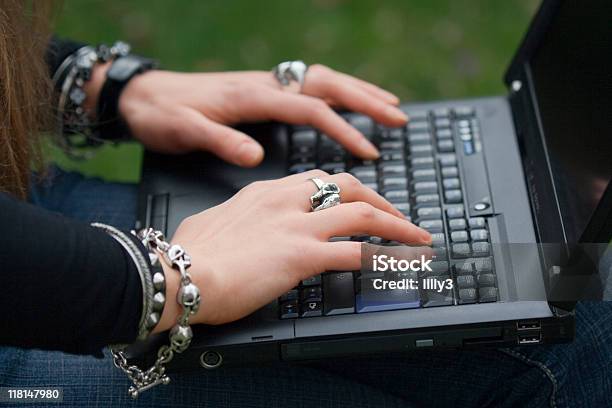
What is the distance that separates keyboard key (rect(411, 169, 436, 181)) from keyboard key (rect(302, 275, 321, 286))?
27 centimetres

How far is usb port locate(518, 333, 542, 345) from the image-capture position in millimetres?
1071

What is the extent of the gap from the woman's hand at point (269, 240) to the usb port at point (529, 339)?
174 mm

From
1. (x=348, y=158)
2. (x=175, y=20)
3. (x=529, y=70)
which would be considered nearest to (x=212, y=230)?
(x=348, y=158)

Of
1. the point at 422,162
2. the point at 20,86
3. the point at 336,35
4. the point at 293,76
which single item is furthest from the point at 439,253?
the point at 336,35

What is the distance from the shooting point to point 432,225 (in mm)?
1222

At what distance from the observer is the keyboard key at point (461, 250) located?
3.79 ft

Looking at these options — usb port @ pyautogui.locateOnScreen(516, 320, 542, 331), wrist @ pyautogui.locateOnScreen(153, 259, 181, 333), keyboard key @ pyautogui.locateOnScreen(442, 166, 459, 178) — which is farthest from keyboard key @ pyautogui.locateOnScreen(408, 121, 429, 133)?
wrist @ pyautogui.locateOnScreen(153, 259, 181, 333)

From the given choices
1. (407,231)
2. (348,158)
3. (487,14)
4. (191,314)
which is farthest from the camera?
(487,14)

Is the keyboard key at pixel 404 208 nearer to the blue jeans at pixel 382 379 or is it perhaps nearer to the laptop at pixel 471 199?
the laptop at pixel 471 199

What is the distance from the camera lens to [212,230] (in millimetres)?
1114

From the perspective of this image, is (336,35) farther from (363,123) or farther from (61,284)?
(61,284)

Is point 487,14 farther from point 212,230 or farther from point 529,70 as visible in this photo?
point 212,230

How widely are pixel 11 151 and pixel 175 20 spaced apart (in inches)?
61.5

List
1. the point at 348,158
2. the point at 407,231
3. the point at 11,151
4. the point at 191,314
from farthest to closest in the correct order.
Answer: the point at 348,158 → the point at 11,151 → the point at 407,231 → the point at 191,314
